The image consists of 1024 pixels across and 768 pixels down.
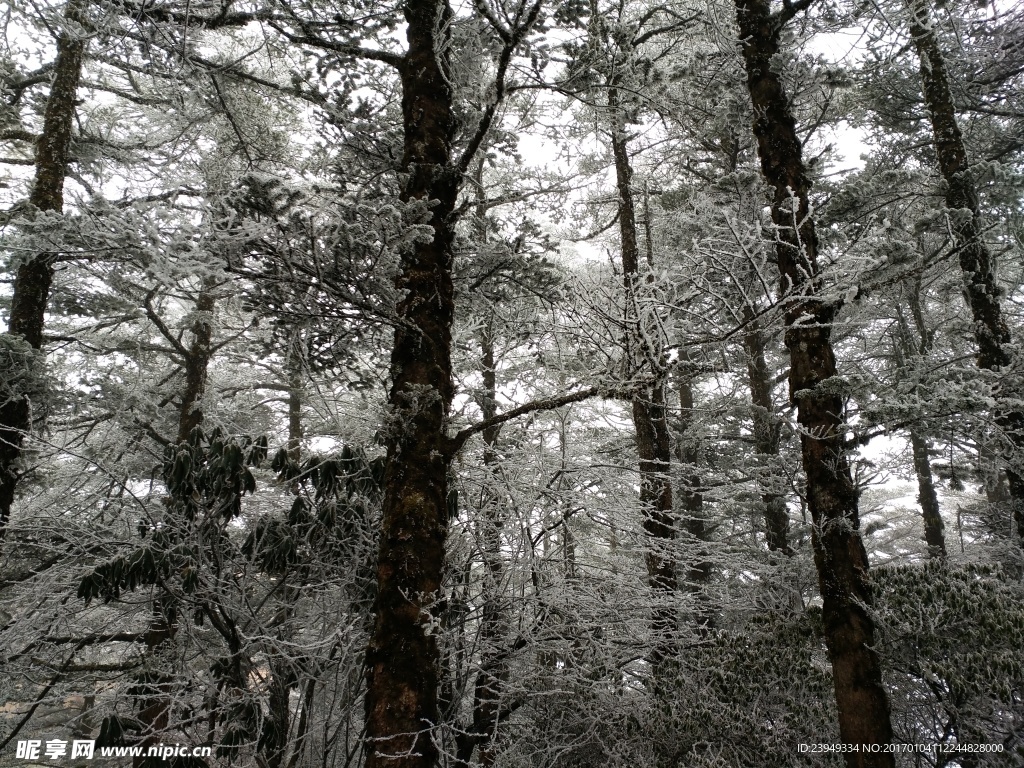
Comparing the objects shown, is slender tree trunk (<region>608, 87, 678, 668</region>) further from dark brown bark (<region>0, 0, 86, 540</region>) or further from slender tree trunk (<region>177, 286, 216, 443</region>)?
slender tree trunk (<region>177, 286, 216, 443</region>)

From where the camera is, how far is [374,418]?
4906mm

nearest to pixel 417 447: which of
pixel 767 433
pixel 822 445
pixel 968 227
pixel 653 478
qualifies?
pixel 822 445

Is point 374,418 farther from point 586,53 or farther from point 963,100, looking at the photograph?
point 963,100

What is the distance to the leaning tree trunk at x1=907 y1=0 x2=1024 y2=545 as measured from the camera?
19.7 feet

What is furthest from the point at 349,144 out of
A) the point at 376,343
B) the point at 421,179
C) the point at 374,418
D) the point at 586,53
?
the point at 374,418

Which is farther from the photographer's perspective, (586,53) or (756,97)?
(756,97)

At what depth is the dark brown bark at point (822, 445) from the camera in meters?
3.86

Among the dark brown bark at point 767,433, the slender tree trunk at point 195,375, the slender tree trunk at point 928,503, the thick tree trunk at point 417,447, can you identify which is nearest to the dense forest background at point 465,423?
the thick tree trunk at point 417,447

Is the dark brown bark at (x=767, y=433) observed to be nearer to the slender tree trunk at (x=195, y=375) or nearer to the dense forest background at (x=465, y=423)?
the dense forest background at (x=465, y=423)

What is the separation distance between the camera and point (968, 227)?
6.49 metres

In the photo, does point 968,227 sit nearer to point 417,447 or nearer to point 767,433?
point 767,433

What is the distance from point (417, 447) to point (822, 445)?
3207 mm

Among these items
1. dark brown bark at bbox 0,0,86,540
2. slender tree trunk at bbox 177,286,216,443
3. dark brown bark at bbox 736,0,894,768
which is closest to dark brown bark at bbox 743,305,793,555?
dark brown bark at bbox 736,0,894,768

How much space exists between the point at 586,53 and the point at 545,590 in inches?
153
